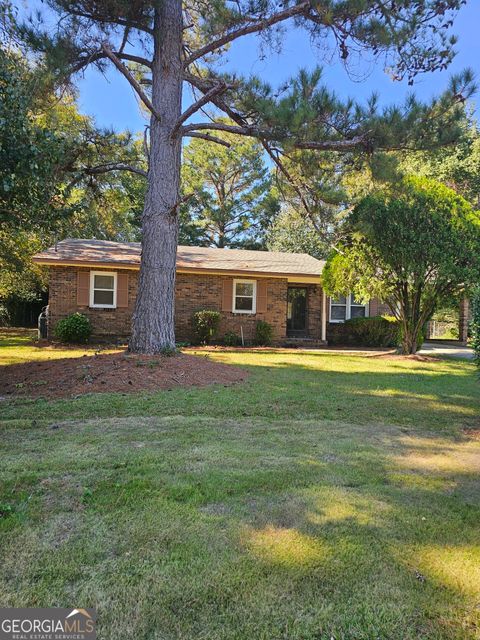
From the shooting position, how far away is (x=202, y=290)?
15.0 m

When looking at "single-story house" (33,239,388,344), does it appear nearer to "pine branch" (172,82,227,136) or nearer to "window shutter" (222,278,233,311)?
"window shutter" (222,278,233,311)

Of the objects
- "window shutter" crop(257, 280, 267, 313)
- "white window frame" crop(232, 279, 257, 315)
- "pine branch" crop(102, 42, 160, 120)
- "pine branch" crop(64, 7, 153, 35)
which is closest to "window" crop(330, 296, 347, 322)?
"window shutter" crop(257, 280, 267, 313)

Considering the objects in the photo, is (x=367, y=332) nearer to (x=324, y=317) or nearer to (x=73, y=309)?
(x=324, y=317)

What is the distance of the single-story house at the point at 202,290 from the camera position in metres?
13.9

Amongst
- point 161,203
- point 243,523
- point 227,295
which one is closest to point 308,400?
point 243,523

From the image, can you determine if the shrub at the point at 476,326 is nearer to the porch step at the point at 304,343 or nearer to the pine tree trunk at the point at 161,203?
the pine tree trunk at the point at 161,203

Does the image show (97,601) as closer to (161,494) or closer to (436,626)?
(161,494)

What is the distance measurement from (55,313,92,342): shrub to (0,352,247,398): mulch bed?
4835mm

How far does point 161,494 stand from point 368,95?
7.37m

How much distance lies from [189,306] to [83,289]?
3623 mm

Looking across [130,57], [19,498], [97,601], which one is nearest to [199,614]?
[97,601]

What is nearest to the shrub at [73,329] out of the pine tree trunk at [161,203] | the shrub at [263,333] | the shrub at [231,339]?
the shrub at [231,339]

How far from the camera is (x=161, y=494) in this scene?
2803 millimetres

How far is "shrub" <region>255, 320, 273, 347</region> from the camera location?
14883 mm
